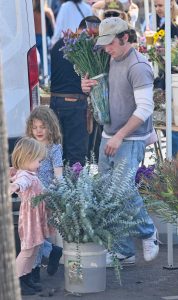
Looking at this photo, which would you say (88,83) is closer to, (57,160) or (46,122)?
(46,122)

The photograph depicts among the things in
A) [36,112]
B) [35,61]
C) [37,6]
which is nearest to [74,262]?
[36,112]

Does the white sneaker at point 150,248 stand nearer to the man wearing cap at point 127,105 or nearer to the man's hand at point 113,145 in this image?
the man wearing cap at point 127,105

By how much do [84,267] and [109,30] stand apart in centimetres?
164

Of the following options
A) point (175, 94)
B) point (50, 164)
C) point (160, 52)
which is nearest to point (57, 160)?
point (50, 164)

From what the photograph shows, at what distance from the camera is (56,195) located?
19.9ft

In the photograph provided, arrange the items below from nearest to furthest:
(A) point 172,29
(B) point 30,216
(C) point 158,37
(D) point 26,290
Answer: (B) point 30,216
(D) point 26,290
(C) point 158,37
(A) point 172,29

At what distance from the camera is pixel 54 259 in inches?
262

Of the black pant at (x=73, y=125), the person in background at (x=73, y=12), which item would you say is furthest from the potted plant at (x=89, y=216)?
the person in background at (x=73, y=12)

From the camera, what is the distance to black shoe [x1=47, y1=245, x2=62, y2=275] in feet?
21.6

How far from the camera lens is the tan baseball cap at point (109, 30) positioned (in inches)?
262

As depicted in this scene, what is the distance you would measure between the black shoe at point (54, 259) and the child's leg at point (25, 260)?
344 millimetres

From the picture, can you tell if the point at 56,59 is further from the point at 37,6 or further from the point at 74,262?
the point at 37,6

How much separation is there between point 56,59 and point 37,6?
4840 mm

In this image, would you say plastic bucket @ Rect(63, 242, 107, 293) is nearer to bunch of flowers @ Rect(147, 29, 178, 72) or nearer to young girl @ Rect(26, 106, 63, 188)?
young girl @ Rect(26, 106, 63, 188)
